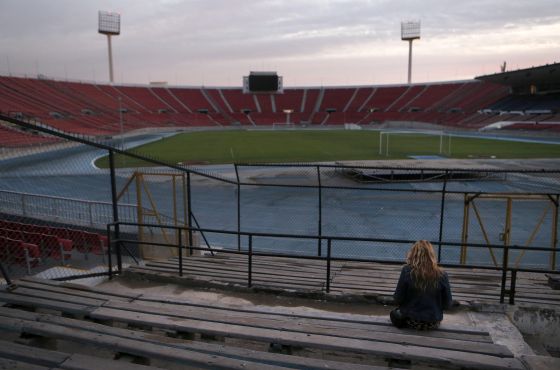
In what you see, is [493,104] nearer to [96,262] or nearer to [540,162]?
[540,162]

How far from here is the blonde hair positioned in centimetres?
418

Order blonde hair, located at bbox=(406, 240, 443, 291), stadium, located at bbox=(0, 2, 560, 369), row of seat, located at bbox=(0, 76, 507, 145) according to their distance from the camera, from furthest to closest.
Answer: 1. row of seat, located at bbox=(0, 76, 507, 145)
2. blonde hair, located at bbox=(406, 240, 443, 291)
3. stadium, located at bbox=(0, 2, 560, 369)

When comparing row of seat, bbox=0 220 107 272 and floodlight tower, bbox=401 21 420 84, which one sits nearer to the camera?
row of seat, bbox=0 220 107 272

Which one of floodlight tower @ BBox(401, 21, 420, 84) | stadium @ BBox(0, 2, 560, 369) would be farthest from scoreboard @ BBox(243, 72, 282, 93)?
stadium @ BBox(0, 2, 560, 369)

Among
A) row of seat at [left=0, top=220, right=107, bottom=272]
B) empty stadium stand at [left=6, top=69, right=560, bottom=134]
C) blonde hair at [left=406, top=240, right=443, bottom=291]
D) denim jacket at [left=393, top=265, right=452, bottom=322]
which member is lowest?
row of seat at [left=0, top=220, right=107, bottom=272]

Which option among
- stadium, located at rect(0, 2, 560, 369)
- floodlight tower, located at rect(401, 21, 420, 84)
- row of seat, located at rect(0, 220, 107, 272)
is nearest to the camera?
stadium, located at rect(0, 2, 560, 369)

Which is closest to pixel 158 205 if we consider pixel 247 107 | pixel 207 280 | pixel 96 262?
pixel 96 262

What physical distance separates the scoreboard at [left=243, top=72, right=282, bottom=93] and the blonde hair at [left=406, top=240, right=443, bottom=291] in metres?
91.2

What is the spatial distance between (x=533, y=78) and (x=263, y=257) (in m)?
67.0

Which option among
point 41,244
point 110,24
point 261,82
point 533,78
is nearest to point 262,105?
point 261,82

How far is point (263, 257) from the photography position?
9.16m

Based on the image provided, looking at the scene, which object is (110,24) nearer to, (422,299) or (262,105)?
(262,105)

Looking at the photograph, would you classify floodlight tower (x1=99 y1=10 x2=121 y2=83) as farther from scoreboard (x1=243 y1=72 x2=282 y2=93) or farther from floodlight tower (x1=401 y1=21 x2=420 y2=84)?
floodlight tower (x1=401 y1=21 x2=420 y2=84)

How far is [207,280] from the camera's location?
612 centimetres
